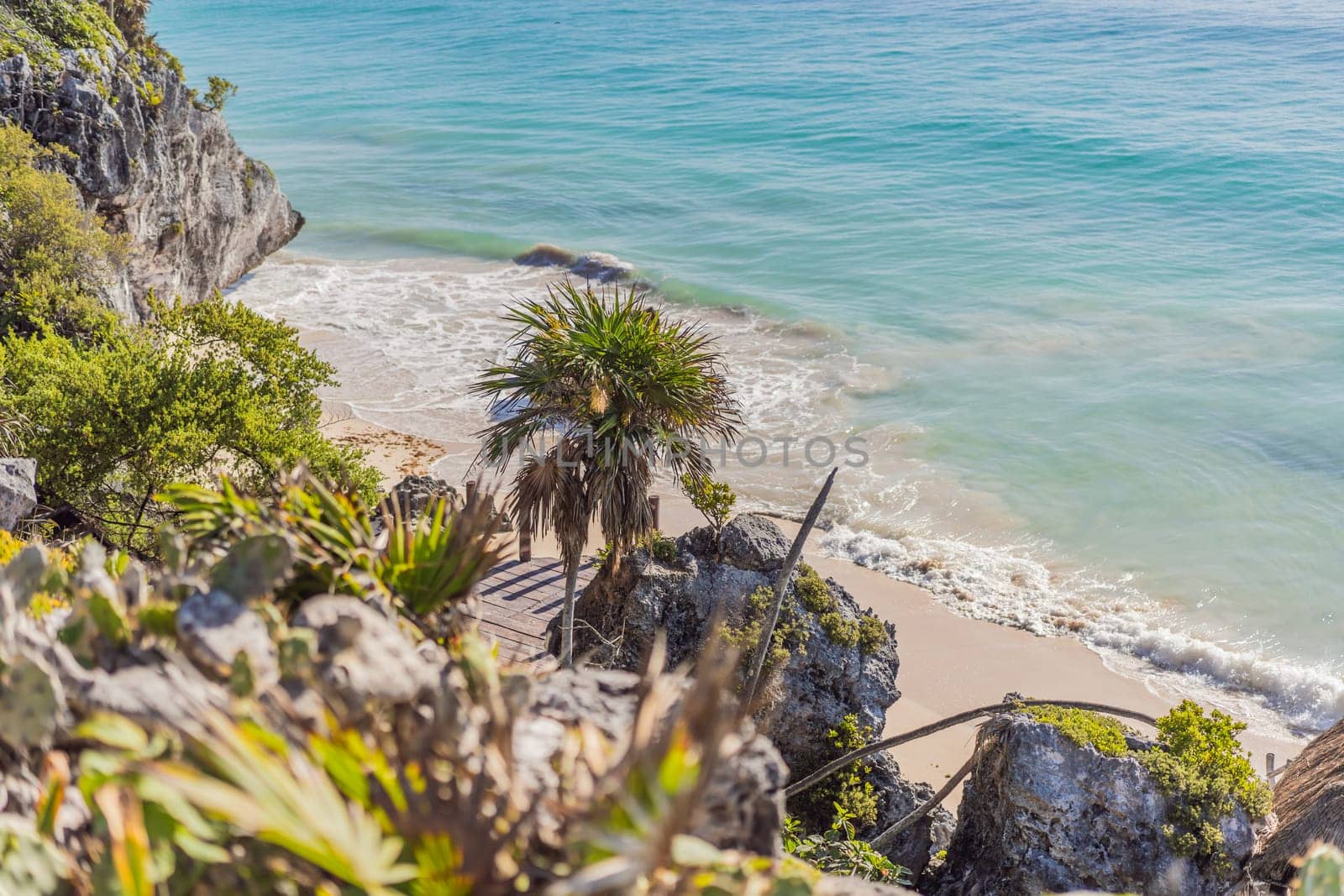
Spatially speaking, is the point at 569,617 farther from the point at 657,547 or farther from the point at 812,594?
the point at 812,594

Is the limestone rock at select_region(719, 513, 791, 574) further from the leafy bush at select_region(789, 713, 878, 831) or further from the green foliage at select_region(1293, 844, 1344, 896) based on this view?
the green foliage at select_region(1293, 844, 1344, 896)

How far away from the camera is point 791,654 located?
953 cm

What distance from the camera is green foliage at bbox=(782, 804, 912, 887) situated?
7.98 metres

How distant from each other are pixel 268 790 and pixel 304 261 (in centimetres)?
3367

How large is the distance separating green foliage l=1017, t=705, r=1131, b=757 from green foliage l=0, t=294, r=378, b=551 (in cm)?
698

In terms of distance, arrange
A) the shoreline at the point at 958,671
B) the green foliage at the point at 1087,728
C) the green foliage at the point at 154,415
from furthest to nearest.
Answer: the shoreline at the point at 958,671 < the green foliage at the point at 154,415 < the green foliage at the point at 1087,728

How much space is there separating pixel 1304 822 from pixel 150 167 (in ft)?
68.7

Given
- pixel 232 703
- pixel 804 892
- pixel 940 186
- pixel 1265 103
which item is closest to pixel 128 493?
pixel 232 703

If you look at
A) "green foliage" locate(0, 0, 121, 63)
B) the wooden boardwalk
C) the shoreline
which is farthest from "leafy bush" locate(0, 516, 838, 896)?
"green foliage" locate(0, 0, 121, 63)

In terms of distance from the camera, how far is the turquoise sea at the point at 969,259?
1762cm

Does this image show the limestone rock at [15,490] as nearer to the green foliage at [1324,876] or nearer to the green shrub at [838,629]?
the green shrub at [838,629]

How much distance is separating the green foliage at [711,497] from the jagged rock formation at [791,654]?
6.4 inches

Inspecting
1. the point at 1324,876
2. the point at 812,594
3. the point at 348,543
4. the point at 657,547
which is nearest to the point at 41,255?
the point at 657,547

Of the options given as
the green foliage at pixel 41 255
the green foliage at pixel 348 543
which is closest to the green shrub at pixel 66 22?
the green foliage at pixel 41 255
